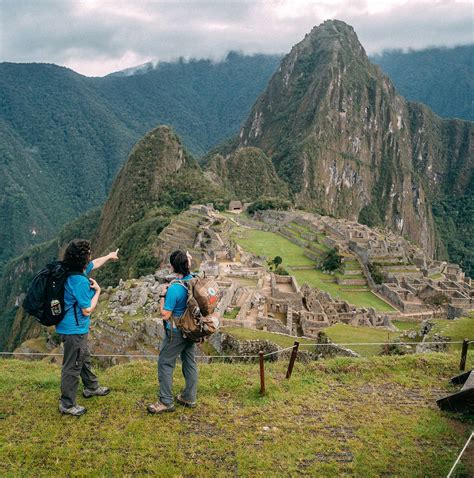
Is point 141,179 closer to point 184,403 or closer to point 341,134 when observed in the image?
point 184,403

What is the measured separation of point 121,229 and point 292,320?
205ft

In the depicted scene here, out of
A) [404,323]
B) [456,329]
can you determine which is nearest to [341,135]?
[404,323]

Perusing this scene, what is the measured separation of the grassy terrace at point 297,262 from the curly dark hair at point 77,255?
30.7m

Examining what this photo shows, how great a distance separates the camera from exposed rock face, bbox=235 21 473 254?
131375 mm

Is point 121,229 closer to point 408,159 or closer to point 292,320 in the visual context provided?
point 292,320

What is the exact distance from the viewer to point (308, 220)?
2437 inches

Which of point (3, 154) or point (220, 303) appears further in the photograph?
point (3, 154)

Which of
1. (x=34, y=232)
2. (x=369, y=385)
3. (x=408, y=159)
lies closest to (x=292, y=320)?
(x=369, y=385)

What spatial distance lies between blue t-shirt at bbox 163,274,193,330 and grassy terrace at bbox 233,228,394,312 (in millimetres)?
30167

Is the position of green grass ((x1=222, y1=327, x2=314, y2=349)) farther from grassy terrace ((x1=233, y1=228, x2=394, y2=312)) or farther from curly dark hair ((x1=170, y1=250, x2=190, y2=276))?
grassy terrace ((x1=233, y1=228, x2=394, y2=312))

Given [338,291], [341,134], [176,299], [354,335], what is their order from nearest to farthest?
[176,299]
[354,335]
[338,291]
[341,134]

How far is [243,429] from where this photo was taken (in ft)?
18.5

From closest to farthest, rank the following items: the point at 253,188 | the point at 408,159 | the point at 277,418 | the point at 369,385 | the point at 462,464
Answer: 1. the point at 462,464
2. the point at 277,418
3. the point at 369,385
4. the point at 253,188
5. the point at 408,159

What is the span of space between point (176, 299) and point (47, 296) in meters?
1.56
